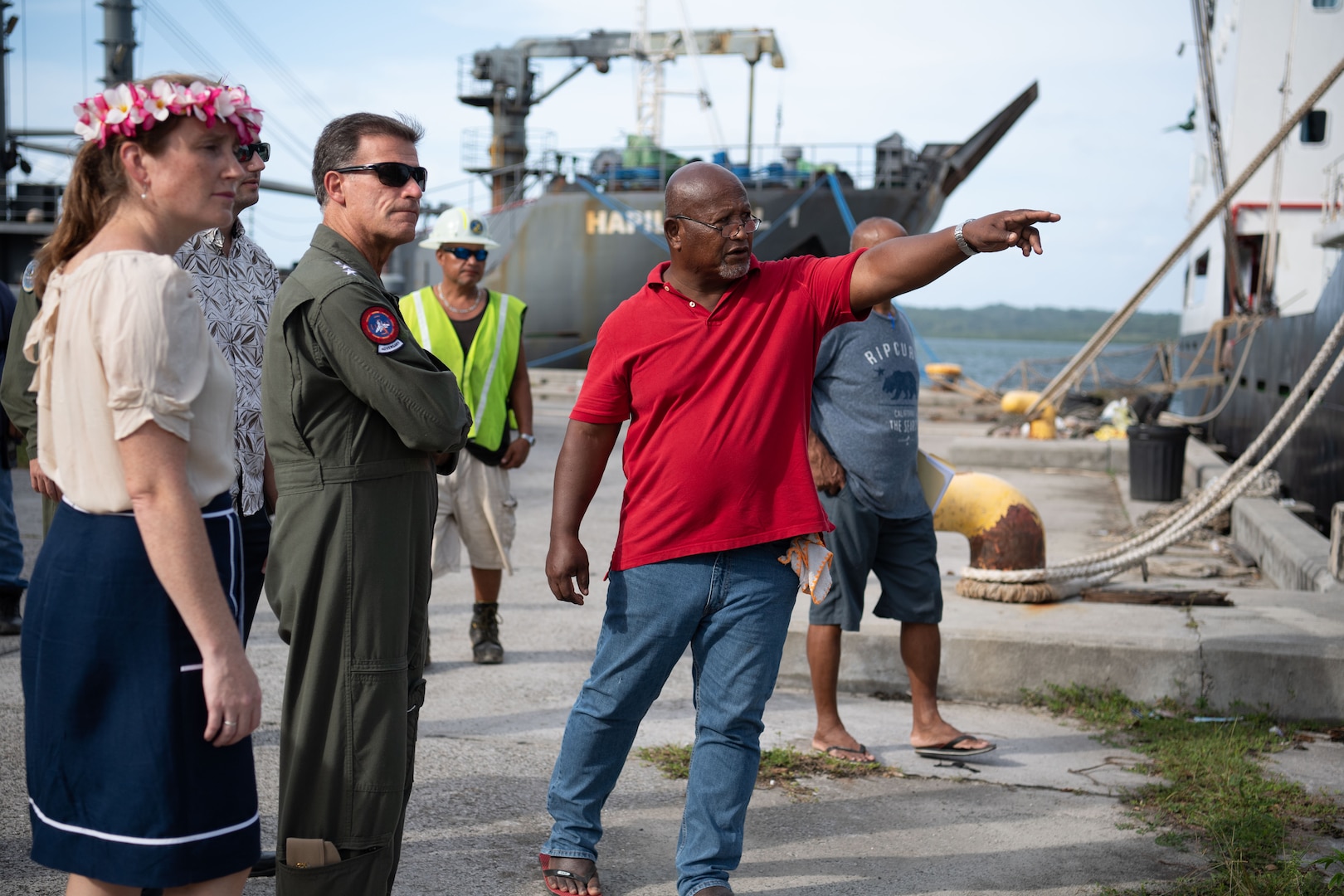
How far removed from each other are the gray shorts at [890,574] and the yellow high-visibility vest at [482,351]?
5.87ft

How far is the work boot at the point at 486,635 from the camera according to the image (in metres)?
5.54

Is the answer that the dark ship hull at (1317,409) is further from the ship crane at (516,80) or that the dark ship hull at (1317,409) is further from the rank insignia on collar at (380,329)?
the ship crane at (516,80)

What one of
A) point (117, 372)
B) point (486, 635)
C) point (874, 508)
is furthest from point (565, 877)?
point (486, 635)

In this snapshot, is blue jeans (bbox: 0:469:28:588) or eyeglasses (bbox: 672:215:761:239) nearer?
eyeglasses (bbox: 672:215:761:239)

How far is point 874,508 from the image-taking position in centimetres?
430

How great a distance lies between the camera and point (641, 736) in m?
4.56

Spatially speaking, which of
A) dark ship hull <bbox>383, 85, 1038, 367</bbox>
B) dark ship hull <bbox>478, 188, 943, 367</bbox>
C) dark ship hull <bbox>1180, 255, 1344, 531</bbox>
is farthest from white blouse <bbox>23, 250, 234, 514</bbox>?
dark ship hull <bbox>478, 188, 943, 367</bbox>

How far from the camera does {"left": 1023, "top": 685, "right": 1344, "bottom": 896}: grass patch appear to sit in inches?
128

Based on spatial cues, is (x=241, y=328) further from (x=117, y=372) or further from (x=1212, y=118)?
(x=1212, y=118)

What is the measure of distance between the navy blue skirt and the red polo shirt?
4.32 ft

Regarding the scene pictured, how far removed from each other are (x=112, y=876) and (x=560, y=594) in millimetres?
1465

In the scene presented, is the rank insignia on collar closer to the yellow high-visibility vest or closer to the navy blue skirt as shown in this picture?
the navy blue skirt

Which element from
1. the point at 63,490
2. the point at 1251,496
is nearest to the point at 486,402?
the point at 63,490

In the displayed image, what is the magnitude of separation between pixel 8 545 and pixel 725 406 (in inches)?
164
